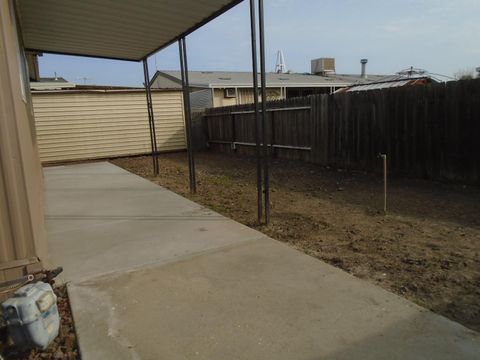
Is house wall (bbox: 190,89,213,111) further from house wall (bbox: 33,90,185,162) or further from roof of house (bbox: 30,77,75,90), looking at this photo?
roof of house (bbox: 30,77,75,90)

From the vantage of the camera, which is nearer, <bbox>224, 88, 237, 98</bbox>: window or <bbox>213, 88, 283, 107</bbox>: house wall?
<bbox>213, 88, 283, 107</bbox>: house wall

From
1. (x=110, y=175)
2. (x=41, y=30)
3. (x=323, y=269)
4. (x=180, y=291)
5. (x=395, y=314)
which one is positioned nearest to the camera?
(x=395, y=314)

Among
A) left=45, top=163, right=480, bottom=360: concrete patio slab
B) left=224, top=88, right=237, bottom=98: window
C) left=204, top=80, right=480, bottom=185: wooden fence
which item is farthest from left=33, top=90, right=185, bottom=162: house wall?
left=45, top=163, right=480, bottom=360: concrete patio slab

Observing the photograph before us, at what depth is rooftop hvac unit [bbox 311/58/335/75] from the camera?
88.5 feet

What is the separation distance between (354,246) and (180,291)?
6.14 feet

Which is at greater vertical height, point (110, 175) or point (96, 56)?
point (96, 56)

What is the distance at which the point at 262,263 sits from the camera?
3363mm

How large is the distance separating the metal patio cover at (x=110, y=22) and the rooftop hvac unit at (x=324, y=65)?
21391 mm

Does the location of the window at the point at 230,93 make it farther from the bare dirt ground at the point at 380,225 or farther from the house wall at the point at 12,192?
the house wall at the point at 12,192

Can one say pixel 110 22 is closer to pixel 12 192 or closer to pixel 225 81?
pixel 12 192

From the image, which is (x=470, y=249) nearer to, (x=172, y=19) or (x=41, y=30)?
(x=172, y=19)

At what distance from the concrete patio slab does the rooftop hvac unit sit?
24.8 m

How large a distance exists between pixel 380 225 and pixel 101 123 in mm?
11604

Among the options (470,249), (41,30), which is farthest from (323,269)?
(41,30)
